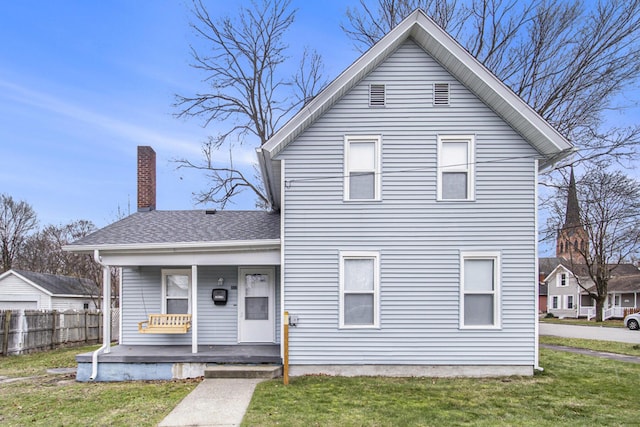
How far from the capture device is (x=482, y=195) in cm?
872

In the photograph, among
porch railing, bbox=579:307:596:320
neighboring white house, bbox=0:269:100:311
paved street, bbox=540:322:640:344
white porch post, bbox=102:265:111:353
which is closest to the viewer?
white porch post, bbox=102:265:111:353

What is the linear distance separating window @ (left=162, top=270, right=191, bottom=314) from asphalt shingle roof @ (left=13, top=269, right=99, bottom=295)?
1675cm

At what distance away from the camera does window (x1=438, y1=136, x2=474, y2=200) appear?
28.8 ft

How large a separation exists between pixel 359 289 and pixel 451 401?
109 inches

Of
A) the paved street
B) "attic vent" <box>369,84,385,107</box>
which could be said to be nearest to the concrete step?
"attic vent" <box>369,84,385,107</box>

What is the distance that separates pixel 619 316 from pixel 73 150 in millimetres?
44273

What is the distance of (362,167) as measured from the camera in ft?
29.1

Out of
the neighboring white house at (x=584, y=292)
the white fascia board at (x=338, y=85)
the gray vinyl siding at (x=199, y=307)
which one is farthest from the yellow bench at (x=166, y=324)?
the neighboring white house at (x=584, y=292)

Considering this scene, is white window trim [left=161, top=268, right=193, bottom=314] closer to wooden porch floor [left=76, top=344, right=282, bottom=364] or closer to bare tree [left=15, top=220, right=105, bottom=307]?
wooden porch floor [left=76, top=344, right=282, bottom=364]

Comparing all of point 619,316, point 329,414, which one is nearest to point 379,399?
point 329,414

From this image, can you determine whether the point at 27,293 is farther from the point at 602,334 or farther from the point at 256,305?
the point at 602,334

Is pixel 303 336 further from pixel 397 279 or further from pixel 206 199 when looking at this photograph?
pixel 206 199

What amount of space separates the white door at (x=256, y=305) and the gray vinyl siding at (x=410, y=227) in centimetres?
190

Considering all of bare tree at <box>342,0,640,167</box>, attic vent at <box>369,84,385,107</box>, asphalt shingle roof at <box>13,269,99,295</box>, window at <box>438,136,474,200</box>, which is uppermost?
bare tree at <box>342,0,640,167</box>
